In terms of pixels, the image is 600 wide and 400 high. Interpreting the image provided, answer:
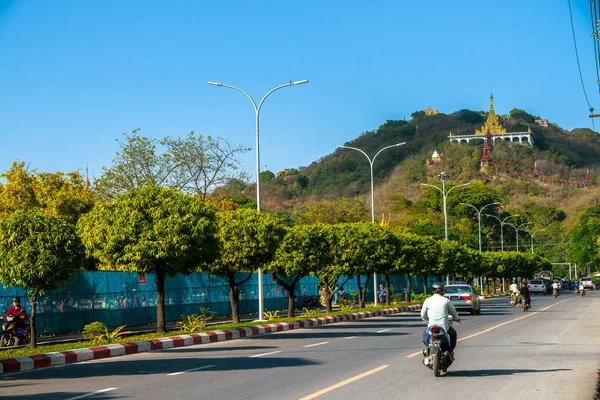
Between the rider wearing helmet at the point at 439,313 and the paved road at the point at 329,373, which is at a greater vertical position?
the rider wearing helmet at the point at 439,313

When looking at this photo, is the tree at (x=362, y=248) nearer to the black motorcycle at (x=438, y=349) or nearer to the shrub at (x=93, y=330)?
the shrub at (x=93, y=330)

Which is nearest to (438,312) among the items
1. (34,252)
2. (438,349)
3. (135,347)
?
(438,349)

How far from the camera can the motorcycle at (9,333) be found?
76.1 feet

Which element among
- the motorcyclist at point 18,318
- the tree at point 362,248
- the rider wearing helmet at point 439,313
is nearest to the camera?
the rider wearing helmet at point 439,313

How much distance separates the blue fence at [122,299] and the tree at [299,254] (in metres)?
4.46

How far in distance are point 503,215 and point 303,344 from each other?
105024mm

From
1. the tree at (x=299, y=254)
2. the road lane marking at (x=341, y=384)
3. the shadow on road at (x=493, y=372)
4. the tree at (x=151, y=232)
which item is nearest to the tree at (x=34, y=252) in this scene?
the tree at (x=151, y=232)

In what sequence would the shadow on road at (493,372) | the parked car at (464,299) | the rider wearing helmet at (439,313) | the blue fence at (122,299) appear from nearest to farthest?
the rider wearing helmet at (439,313), the shadow on road at (493,372), the blue fence at (122,299), the parked car at (464,299)

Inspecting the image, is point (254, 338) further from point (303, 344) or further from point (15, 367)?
point (15, 367)

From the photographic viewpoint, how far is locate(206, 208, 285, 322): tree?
29.9 meters

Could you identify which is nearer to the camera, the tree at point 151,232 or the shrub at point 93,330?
the shrub at point 93,330

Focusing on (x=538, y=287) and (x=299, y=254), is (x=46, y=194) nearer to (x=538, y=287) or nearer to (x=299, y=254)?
(x=299, y=254)

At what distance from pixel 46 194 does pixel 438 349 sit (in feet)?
125

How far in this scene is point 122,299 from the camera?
108 ft
